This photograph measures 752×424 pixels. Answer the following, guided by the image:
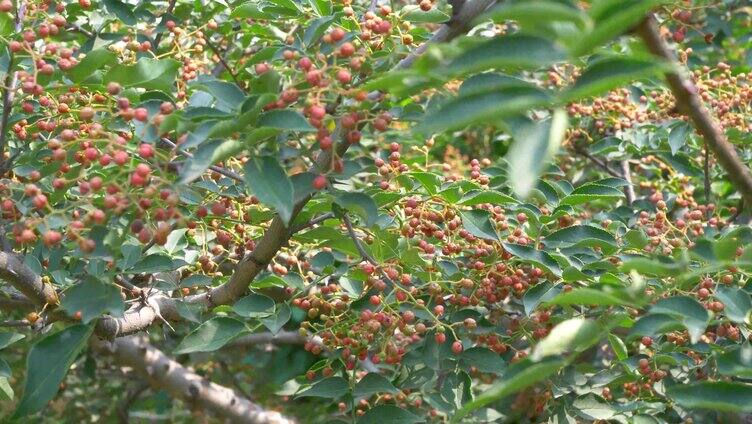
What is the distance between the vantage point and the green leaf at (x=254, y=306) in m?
1.88

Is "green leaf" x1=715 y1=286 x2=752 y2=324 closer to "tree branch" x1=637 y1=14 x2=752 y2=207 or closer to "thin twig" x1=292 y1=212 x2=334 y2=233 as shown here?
"tree branch" x1=637 y1=14 x2=752 y2=207

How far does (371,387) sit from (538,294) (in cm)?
45

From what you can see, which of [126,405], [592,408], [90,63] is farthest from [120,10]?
[126,405]

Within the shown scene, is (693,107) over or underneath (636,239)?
over

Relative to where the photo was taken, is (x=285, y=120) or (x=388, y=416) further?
(x=388, y=416)

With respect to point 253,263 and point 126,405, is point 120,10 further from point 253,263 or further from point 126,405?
point 126,405

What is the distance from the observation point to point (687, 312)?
1.48 metres

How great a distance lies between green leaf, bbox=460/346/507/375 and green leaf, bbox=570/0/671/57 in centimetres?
109

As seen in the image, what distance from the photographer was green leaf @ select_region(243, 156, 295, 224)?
1.43m

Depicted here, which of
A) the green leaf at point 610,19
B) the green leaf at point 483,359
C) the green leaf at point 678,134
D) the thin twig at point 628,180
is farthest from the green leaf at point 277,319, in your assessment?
the thin twig at point 628,180

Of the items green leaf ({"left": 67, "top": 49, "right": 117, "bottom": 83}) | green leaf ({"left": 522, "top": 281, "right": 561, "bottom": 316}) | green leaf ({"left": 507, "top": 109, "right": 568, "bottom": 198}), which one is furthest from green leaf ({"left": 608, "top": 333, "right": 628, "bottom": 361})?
green leaf ({"left": 67, "top": 49, "right": 117, "bottom": 83})

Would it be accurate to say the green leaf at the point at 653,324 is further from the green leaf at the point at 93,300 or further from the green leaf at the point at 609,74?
the green leaf at the point at 93,300

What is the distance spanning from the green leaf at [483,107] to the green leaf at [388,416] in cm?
105

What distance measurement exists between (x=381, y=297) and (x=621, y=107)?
4.71 ft
